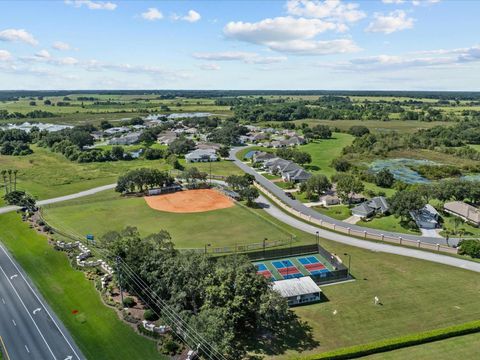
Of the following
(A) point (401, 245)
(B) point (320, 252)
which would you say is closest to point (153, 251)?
(B) point (320, 252)

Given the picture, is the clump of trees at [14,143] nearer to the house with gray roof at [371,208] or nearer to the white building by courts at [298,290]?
the house with gray roof at [371,208]

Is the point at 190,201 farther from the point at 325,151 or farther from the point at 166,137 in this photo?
the point at 166,137

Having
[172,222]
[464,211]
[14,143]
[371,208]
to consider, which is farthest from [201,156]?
[464,211]

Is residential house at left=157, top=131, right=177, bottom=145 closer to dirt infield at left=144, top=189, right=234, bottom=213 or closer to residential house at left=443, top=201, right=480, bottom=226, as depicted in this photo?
dirt infield at left=144, top=189, right=234, bottom=213

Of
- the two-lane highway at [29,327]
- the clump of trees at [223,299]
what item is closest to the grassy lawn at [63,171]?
the two-lane highway at [29,327]

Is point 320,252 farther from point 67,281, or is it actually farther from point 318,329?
point 67,281

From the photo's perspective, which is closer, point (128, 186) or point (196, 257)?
point (196, 257)

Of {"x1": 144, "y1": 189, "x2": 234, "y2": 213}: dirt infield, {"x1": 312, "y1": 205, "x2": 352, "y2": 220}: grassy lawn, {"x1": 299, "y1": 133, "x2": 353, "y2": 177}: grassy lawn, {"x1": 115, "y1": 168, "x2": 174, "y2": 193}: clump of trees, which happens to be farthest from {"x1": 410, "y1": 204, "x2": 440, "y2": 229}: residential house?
{"x1": 115, "y1": 168, "x2": 174, "y2": 193}: clump of trees
